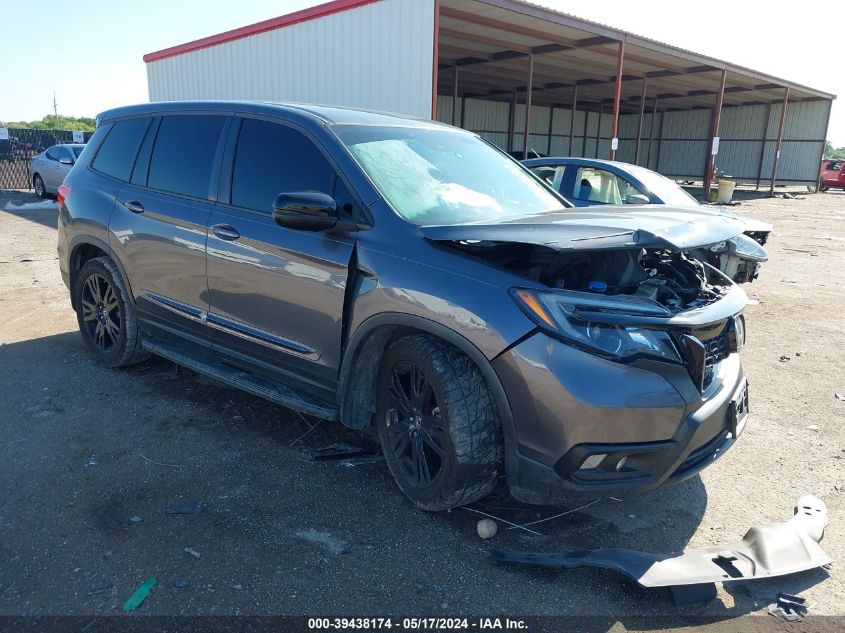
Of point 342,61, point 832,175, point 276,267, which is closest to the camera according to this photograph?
point 276,267

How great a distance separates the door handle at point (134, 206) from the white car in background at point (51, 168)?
1383cm

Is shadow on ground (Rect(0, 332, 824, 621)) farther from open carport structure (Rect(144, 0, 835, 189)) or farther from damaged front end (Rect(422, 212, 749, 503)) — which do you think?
open carport structure (Rect(144, 0, 835, 189))

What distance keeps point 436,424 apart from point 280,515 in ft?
2.94

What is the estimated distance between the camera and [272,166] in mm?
3748

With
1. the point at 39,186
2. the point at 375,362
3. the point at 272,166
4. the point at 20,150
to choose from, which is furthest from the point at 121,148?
the point at 20,150

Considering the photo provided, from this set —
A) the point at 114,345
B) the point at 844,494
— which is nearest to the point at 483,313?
the point at 844,494

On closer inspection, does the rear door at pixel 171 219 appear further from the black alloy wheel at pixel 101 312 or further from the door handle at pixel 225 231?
the black alloy wheel at pixel 101 312

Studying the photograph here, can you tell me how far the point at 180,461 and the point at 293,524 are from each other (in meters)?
0.96

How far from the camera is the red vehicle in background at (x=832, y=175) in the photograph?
35.3 meters

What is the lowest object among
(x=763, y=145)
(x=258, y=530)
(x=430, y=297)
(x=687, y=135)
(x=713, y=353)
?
(x=258, y=530)

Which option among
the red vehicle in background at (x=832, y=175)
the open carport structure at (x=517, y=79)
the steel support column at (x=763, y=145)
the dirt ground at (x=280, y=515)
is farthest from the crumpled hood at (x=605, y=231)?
the red vehicle in background at (x=832, y=175)

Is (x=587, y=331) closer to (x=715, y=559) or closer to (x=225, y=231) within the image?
(x=715, y=559)

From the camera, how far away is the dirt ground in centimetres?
259

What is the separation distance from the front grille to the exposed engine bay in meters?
0.18
